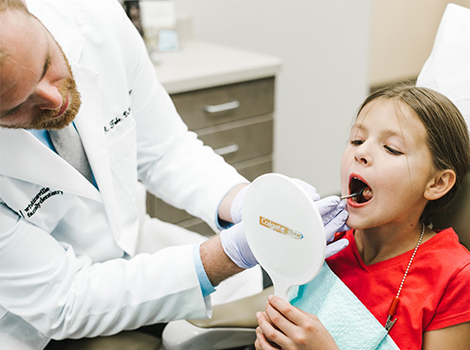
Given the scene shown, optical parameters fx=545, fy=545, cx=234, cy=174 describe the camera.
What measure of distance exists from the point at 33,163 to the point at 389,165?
0.65 m

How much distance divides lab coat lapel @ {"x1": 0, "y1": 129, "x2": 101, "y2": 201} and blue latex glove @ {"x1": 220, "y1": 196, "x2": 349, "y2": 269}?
1.08 ft

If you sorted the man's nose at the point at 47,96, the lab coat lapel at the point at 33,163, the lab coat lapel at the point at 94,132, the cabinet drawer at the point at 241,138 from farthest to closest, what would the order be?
the cabinet drawer at the point at 241,138, the lab coat lapel at the point at 94,132, the lab coat lapel at the point at 33,163, the man's nose at the point at 47,96

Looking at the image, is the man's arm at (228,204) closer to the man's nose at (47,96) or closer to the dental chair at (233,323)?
the dental chair at (233,323)

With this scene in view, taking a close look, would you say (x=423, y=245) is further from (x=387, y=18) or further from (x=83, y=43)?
(x=387, y=18)

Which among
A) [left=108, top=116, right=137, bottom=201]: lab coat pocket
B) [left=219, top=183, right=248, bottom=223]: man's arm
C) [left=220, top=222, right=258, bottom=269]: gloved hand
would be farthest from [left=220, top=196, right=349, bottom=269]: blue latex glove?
[left=108, top=116, right=137, bottom=201]: lab coat pocket

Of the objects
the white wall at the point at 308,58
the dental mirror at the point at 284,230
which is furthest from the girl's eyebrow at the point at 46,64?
the white wall at the point at 308,58

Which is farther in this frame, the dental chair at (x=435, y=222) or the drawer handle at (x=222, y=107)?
the drawer handle at (x=222, y=107)

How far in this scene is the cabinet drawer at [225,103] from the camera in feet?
6.95

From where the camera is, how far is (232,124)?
2.30 metres

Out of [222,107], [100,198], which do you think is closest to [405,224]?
[100,198]

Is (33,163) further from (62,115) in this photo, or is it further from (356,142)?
Result: (356,142)

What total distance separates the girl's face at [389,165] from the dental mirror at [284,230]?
0.15 m

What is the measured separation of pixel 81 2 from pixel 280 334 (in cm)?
84

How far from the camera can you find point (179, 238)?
4.67 feet
